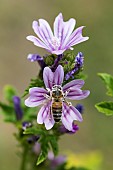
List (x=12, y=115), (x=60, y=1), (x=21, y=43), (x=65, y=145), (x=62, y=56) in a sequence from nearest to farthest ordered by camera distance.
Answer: (x=62, y=56), (x=12, y=115), (x=65, y=145), (x=21, y=43), (x=60, y=1)

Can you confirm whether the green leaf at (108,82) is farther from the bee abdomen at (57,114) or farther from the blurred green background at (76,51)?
the blurred green background at (76,51)

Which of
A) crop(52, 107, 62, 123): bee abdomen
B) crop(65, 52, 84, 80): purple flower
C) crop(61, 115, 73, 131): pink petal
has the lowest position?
crop(61, 115, 73, 131): pink petal

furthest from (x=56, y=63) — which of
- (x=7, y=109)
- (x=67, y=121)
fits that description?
(x=7, y=109)

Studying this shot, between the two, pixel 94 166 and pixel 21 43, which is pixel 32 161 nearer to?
pixel 94 166

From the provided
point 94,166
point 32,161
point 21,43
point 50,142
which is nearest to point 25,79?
point 21,43

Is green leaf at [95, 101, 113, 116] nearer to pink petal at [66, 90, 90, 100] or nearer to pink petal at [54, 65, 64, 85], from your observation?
pink petal at [66, 90, 90, 100]

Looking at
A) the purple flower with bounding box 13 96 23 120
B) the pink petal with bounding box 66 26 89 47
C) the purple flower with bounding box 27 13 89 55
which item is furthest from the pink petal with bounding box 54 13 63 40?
the purple flower with bounding box 13 96 23 120

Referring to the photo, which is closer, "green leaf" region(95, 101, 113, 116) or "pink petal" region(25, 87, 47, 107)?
"pink petal" region(25, 87, 47, 107)
